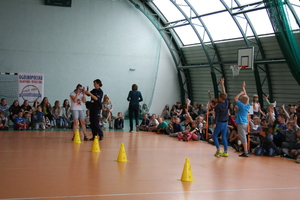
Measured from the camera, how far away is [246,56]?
57.0 ft

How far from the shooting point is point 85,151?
9.00 m

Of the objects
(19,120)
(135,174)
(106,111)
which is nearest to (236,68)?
(106,111)

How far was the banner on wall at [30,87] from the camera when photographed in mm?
16078

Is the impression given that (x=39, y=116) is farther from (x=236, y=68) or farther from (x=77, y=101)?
(x=236, y=68)

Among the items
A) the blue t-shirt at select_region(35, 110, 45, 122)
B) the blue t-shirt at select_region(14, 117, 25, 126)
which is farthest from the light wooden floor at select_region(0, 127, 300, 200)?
the blue t-shirt at select_region(35, 110, 45, 122)

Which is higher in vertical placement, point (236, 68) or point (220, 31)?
point (220, 31)

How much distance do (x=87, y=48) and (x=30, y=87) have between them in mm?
5575

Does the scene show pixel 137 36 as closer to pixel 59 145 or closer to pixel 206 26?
pixel 206 26

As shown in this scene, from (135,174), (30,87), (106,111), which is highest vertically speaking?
(30,87)

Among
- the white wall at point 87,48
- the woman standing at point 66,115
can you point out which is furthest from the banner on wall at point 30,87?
the white wall at point 87,48

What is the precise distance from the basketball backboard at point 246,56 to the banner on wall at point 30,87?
876cm

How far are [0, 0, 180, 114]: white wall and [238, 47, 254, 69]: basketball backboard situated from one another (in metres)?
5.04

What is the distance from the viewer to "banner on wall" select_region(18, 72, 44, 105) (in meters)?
16.1

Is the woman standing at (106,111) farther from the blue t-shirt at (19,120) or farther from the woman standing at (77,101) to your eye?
the woman standing at (77,101)
